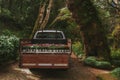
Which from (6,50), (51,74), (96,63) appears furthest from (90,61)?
(6,50)

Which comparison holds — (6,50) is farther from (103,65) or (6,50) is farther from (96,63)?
(103,65)

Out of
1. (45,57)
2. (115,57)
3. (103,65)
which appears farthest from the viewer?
(115,57)

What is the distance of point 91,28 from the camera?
1802cm

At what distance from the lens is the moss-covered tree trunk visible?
1773 centimetres

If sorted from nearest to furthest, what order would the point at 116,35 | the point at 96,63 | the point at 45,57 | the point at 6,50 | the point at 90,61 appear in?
the point at 45,57 < the point at 6,50 < the point at 96,63 < the point at 90,61 < the point at 116,35

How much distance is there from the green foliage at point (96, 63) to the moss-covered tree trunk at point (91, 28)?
0.72m

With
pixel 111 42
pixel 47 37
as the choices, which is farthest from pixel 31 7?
pixel 47 37

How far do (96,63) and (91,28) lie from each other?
2190 mm

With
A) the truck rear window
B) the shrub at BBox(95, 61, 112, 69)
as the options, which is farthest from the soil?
the truck rear window

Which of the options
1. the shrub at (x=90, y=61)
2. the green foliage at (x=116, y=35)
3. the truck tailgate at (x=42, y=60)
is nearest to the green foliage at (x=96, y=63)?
the shrub at (x=90, y=61)

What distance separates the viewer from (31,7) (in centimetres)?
3372

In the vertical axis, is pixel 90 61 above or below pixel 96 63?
above

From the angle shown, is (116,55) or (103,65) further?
(116,55)

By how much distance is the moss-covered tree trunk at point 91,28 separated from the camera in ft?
58.2
